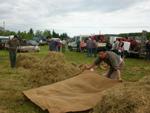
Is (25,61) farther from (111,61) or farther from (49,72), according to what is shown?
(111,61)

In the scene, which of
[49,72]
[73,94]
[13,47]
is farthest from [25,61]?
[73,94]

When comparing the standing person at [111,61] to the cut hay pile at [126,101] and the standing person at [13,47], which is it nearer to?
the cut hay pile at [126,101]

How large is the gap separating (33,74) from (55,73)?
722mm

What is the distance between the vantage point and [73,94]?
9836 millimetres

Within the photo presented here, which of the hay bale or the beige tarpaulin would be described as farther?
the hay bale

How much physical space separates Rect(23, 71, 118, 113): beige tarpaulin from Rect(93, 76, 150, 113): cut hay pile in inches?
55.2

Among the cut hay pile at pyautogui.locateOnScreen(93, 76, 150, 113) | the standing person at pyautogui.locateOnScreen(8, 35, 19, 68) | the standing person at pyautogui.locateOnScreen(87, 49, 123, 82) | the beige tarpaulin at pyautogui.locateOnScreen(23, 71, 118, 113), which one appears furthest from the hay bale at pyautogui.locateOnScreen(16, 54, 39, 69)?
the cut hay pile at pyautogui.locateOnScreen(93, 76, 150, 113)

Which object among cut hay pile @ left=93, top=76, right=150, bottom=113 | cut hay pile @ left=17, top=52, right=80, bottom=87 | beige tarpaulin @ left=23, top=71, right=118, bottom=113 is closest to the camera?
cut hay pile @ left=93, top=76, right=150, bottom=113

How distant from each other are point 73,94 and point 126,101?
3.07m

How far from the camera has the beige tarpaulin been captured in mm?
8742

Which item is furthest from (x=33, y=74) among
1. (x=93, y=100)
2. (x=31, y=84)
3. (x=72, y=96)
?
(x=93, y=100)

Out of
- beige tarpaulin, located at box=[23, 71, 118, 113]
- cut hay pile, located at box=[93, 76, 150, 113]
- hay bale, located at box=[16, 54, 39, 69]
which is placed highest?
cut hay pile, located at box=[93, 76, 150, 113]

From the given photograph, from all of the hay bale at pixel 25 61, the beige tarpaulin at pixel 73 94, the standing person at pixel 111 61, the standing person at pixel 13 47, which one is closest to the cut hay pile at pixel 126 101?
the beige tarpaulin at pixel 73 94

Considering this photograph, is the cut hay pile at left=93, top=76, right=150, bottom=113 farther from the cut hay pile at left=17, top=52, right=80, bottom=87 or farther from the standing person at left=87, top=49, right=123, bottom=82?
the cut hay pile at left=17, top=52, right=80, bottom=87
